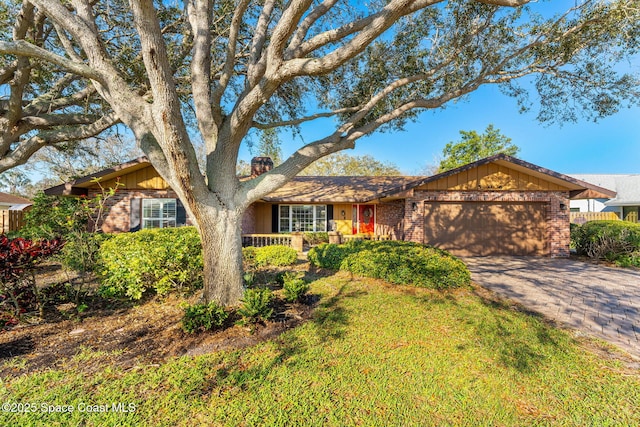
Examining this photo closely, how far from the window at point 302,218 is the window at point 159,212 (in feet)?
16.7

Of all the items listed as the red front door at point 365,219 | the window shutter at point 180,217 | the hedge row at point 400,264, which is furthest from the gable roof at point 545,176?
the window shutter at point 180,217

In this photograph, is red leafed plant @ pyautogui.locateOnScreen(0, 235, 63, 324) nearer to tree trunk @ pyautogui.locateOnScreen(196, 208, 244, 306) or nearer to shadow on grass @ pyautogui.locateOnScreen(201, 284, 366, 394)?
tree trunk @ pyautogui.locateOnScreen(196, 208, 244, 306)

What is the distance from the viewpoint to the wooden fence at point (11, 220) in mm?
9984

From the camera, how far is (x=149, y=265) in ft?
15.4

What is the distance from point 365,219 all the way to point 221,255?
35.1 ft

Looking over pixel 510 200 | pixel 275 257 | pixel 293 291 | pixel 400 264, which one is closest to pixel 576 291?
pixel 400 264

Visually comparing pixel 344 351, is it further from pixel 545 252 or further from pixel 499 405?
pixel 545 252

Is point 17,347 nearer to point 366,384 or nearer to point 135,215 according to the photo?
point 366,384

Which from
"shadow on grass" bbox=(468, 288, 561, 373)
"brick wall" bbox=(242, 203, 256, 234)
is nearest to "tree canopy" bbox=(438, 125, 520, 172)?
"brick wall" bbox=(242, 203, 256, 234)

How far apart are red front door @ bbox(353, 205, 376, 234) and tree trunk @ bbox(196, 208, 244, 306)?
10.1 m

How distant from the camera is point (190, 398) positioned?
252 cm

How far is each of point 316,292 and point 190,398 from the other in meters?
3.22

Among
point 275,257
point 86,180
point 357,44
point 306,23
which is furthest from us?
point 86,180

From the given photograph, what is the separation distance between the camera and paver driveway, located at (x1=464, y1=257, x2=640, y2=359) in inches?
165
